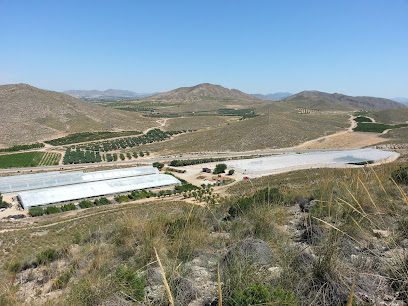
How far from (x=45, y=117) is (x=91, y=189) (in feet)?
252

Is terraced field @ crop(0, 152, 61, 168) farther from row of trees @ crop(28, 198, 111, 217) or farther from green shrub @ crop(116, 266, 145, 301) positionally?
green shrub @ crop(116, 266, 145, 301)

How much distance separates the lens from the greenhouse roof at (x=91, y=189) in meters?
31.0

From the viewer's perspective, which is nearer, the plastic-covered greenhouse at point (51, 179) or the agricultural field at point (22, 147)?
the plastic-covered greenhouse at point (51, 179)

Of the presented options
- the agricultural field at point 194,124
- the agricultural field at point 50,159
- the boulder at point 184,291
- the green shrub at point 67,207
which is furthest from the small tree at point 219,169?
the agricultural field at point 194,124

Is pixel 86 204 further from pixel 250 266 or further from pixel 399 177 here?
pixel 250 266

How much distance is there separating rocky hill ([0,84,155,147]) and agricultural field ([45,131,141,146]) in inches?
229

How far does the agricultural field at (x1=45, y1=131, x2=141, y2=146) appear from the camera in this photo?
74500 millimetres

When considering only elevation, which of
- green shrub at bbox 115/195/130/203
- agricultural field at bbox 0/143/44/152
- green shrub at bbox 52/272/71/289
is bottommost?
green shrub at bbox 115/195/130/203

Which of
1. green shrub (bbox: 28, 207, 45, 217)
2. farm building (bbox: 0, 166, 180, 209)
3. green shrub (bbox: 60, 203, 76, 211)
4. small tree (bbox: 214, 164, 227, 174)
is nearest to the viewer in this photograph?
green shrub (bbox: 28, 207, 45, 217)

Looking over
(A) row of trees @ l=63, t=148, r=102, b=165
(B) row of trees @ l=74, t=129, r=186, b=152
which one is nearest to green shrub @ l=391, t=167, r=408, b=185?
(A) row of trees @ l=63, t=148, r=102, b=165

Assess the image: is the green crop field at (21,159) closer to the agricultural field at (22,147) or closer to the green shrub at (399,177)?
the agricultural field at (22,147)

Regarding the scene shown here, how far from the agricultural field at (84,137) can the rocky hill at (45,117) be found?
5822mm

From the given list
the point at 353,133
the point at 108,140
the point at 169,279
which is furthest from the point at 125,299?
the point at 353,133

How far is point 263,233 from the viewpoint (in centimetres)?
582
